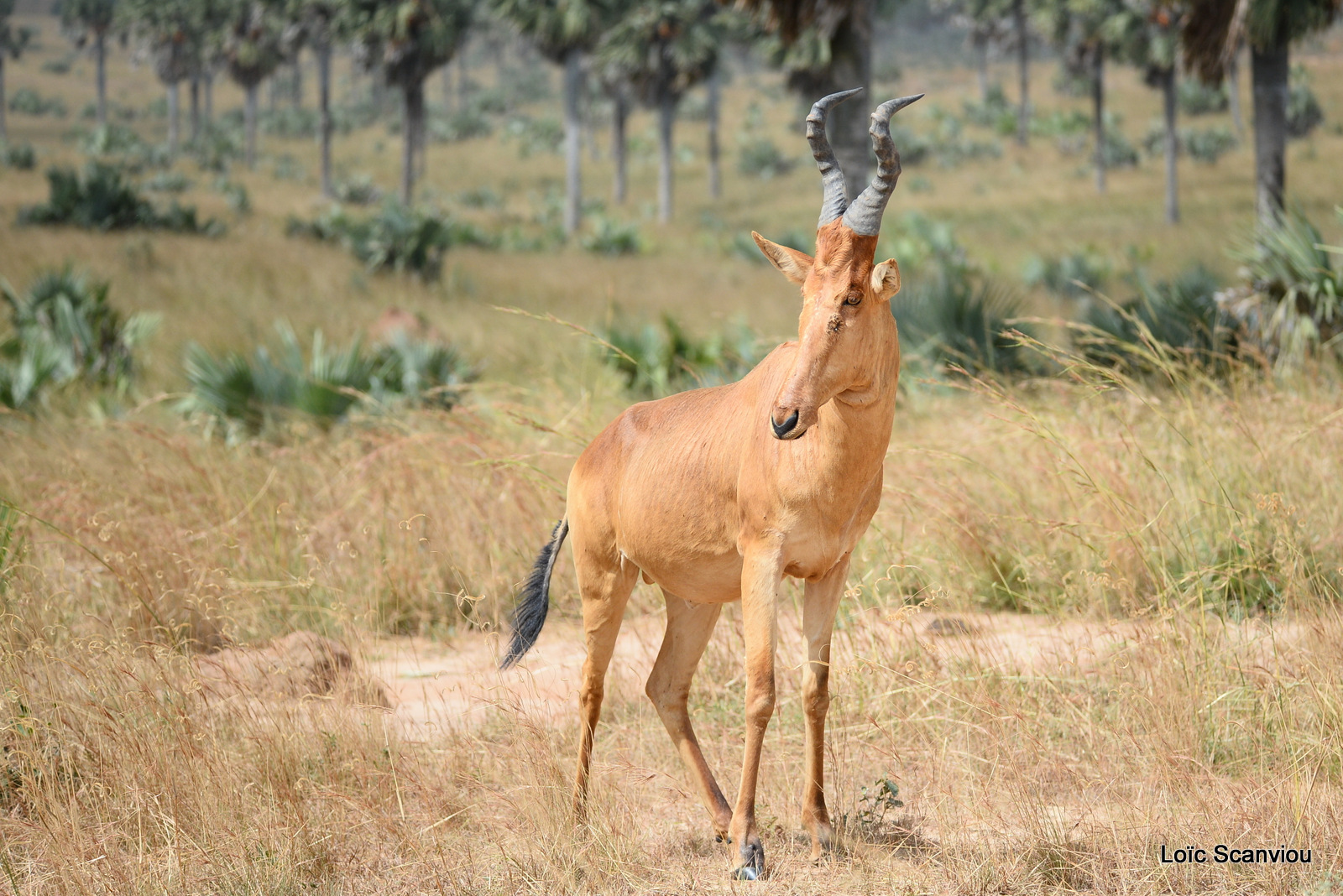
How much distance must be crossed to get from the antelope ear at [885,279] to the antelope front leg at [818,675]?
835 mm

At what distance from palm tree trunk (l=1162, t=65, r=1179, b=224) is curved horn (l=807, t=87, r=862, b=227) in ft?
114

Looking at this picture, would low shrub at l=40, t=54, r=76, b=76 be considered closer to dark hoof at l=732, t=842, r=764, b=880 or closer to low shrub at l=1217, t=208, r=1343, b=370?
low shrub at l=1217, t=208, r=1343, b=370

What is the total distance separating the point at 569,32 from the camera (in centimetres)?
3484

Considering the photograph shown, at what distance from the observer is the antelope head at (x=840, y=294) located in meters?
2.60

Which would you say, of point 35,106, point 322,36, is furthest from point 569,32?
point 35,106

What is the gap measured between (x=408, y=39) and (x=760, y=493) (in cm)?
3596

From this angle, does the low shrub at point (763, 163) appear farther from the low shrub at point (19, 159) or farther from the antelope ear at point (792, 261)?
the antelope ear at point (792, 261)

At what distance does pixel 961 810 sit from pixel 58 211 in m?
24.5

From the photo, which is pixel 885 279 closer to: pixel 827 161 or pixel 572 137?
pixel 827 161

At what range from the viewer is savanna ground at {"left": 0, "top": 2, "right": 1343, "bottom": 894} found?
328 cm

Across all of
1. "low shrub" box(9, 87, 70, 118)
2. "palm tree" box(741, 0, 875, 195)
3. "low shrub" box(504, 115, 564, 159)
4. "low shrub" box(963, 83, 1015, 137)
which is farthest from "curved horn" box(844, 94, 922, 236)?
"low shrub" box(9, 87, 70, 118)

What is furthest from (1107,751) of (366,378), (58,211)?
A: (58,211)

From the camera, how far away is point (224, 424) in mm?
8977

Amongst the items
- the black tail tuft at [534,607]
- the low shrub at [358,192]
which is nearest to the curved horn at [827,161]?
the black tail tuft at [534,607]
